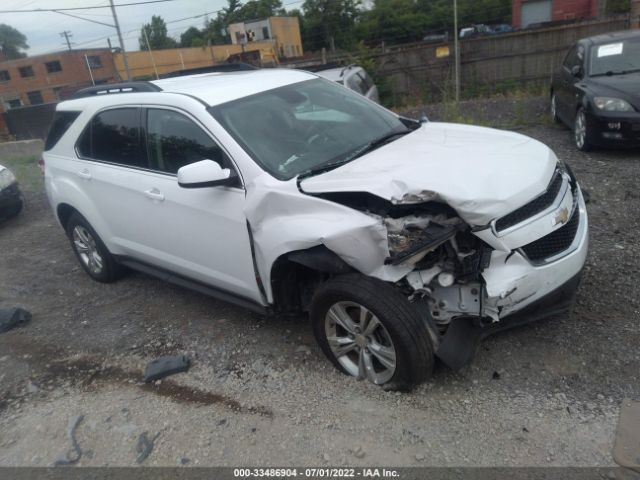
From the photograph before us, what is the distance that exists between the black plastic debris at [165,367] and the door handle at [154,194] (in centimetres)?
119

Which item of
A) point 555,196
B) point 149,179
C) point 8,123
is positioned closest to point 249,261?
point 149,179

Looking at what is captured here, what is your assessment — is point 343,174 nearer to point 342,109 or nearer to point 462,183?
point 462,183

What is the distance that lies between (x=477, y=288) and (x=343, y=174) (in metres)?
1.04

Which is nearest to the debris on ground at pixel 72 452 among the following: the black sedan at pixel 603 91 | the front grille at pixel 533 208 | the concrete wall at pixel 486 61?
the front grille at pixel 533 208

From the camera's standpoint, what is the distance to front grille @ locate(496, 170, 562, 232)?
2.85 meters

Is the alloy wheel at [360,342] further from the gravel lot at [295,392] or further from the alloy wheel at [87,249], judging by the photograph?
the alloy wheel at [87,249]

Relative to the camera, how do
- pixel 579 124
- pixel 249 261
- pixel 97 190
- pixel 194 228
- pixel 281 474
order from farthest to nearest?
1. pixel 579 124
2. pixel 97 190
3. pixel 194 228
4. pixel 249 261
5. pixel 281 474

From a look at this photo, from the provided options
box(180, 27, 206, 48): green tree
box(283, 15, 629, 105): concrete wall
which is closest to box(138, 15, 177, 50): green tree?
box(180, 27, 206, 48): green tree

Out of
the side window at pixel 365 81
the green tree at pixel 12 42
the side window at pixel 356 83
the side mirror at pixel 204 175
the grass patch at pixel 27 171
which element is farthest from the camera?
the green tree at pixel 12 42

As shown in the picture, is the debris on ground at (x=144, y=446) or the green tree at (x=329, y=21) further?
the green tree at (x=329, y=21)

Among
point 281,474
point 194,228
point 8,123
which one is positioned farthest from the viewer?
point 8,123

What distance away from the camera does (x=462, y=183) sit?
2887 mm

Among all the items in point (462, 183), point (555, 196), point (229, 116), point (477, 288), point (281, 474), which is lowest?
point (281, 474)

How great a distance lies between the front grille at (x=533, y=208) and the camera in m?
2.85
